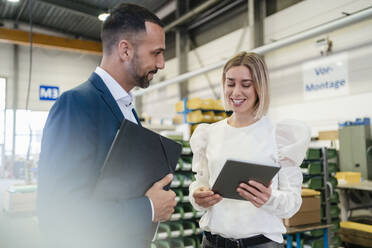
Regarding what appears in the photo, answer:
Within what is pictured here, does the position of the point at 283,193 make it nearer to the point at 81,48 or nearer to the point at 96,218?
the point at 96,218

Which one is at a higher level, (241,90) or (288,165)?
(241,90)

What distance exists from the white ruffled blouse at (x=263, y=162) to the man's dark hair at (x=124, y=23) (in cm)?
71

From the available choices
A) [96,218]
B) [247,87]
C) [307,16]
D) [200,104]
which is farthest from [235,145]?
[307,16]

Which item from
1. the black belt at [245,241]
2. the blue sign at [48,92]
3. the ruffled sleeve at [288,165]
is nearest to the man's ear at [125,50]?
the ruffled sleeve at [288,165]

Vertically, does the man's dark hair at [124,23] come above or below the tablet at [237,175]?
above

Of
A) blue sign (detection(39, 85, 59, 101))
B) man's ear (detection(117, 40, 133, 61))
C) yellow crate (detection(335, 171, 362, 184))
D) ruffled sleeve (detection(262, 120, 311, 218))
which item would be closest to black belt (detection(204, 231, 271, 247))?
ruffled sleeve (detection(262, 120, 311, 218))

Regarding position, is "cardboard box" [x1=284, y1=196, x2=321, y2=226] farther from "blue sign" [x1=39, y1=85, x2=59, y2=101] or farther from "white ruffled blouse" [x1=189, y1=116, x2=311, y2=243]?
"blue sign" [x1=39, y1=85, x2=59, y2=101]

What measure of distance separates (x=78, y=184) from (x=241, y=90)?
0.97 metres

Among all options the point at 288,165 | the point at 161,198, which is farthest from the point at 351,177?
the point at 161,198

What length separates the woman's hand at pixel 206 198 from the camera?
1.47m

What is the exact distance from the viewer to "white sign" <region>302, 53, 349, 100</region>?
5980 millimetres

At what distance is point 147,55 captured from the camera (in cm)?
111

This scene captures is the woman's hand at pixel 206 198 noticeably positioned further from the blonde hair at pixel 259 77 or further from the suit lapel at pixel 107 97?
the suit lapel at pixel 107 97

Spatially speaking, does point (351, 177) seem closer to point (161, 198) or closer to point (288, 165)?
point (288, 165)
